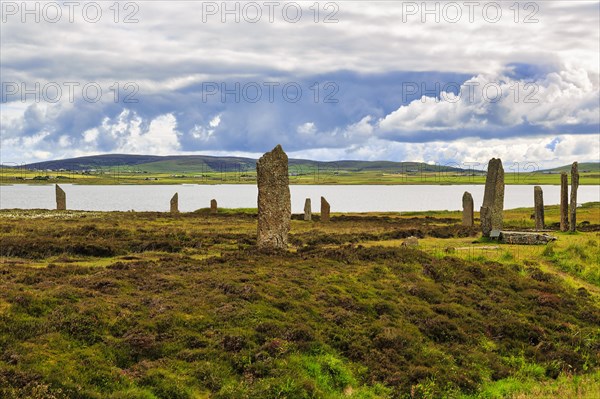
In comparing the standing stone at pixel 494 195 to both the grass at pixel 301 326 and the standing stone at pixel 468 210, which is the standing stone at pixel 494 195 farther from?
the grass at pixel 301 326

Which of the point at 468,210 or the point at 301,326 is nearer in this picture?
the point at 301,326

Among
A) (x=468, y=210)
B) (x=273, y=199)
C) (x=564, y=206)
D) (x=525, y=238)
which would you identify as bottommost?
(x=525, y=238)

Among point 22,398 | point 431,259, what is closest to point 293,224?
point 431,259

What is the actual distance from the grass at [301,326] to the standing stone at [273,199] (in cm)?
166

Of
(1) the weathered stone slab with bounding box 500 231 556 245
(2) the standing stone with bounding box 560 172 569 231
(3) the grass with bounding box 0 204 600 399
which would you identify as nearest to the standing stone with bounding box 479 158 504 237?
(1) the weathered stone slab with bounding box 500 231 556 245

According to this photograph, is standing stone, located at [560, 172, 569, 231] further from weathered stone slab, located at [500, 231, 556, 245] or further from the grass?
the grass

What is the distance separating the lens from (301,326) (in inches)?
696

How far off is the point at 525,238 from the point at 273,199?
587 inches

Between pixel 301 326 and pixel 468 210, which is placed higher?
pixel 468 210

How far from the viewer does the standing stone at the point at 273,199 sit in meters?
29.6

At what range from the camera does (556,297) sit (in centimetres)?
2345

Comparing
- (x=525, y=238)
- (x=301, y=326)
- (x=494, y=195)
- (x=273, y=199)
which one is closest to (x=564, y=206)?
(x=494, y=195)

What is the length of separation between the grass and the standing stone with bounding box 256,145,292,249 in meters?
1.66

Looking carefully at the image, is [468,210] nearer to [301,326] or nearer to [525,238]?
[525,238]
